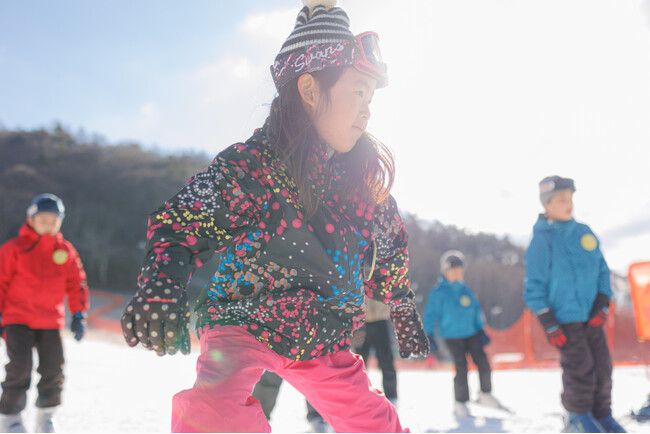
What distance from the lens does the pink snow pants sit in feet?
3.89

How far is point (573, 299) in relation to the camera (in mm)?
3260

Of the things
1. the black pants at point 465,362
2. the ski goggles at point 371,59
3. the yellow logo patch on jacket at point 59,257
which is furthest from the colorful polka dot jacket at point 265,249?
the black pants at point 465,362

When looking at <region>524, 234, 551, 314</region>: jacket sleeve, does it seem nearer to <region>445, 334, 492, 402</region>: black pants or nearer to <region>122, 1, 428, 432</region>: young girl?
<region>445, 334, 492, 402</region>: black pants

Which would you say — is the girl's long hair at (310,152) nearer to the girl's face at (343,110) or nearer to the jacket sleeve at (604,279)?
the girl's face at (343,110)

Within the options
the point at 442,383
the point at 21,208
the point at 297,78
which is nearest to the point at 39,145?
the point at 21,208

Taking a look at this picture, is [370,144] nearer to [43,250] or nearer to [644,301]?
[43,250]

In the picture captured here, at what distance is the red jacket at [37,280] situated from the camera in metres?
3.77

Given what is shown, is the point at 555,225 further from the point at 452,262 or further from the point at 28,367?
the point at 28,367

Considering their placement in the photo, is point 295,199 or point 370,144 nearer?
point 295,199

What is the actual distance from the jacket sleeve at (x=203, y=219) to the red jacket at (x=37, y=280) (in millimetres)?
3101

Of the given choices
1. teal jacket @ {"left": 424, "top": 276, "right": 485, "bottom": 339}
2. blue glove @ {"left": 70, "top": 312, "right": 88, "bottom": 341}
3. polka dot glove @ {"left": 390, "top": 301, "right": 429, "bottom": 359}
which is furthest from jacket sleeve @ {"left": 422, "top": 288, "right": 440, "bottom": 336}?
polka dot glove @ {"left": 390, "top": 301, "right": 429, "bottom": 359}

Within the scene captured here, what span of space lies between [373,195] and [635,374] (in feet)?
29.3

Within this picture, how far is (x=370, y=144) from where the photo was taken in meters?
1.89

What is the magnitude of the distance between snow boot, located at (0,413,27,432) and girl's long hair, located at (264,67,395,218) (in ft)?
9.84
